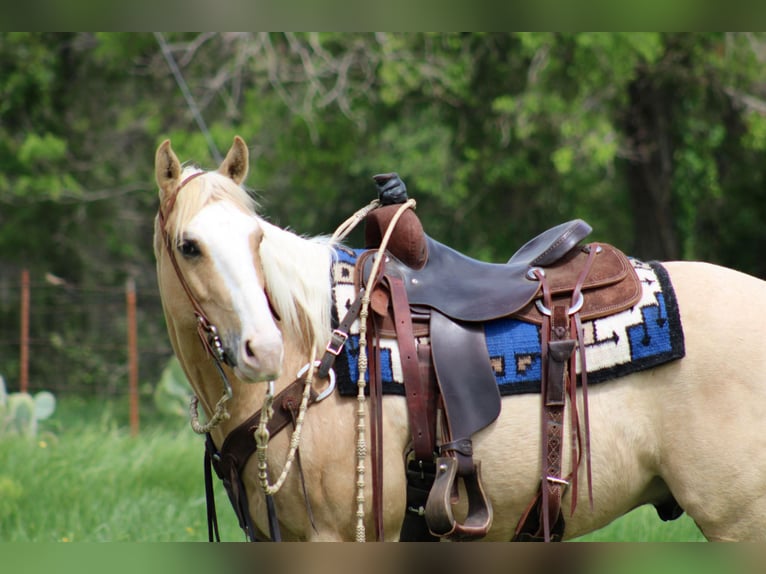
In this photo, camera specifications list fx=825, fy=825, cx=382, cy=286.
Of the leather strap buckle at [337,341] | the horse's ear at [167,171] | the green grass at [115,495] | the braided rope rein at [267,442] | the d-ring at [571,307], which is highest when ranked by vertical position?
the horse's ear at [167,171]

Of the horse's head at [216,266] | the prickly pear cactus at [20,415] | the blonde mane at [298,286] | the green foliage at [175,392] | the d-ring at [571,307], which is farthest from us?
the green foliage at [175,392]

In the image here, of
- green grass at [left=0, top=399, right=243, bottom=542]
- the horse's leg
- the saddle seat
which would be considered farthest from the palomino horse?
green grass at [left=0, top=399, right=243, bottom=542]

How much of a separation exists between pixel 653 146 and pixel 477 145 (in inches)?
89.9

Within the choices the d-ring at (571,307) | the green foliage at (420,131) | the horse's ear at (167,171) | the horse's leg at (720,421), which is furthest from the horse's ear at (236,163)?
the green foliage at (420,131)

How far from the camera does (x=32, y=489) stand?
493 centimetres

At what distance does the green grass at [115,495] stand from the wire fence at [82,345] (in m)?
5.24

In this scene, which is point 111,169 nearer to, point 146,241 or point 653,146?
point 146,241

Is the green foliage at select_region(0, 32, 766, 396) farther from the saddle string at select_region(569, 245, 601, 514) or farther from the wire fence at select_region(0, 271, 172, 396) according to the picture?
the saddle string at select_region(569, 245, 601, 514)

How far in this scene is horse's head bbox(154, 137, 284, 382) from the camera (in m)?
2.17

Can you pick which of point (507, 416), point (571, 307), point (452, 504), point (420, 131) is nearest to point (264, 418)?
point (452, 504)

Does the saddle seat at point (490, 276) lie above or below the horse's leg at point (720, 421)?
above

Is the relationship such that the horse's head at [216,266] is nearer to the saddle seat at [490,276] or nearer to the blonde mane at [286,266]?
the blonde mane at [286,266]

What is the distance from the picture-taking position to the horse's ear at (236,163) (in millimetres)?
2527
